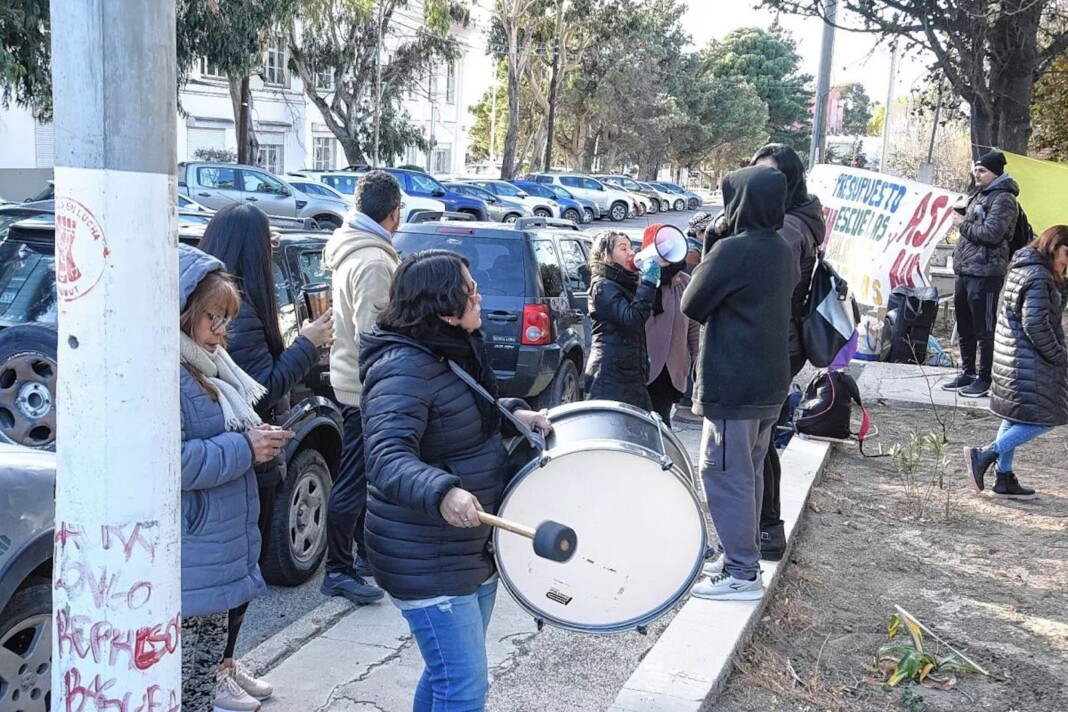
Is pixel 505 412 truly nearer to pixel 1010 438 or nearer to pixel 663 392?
pixel 663 392

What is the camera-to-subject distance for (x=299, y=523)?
5441 millimetres

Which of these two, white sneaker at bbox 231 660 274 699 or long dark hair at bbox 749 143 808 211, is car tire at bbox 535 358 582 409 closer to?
long dark hair at bbox 749 143 808 211

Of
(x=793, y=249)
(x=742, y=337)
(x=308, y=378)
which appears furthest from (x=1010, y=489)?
(x=308, y=378)

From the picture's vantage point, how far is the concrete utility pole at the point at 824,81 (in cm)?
1329

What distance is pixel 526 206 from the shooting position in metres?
33.6

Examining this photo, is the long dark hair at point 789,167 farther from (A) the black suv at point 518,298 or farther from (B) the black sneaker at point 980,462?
(A) the black suv at point 518,298

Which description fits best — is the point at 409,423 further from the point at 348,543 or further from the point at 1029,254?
the point at 1029,254

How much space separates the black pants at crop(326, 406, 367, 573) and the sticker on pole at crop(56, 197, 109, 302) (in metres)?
2.79

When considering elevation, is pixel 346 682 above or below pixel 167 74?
below

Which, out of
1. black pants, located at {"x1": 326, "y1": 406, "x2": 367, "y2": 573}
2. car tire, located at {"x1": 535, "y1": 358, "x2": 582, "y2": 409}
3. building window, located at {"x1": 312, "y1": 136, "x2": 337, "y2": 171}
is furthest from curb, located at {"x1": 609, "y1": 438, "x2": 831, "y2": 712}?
building window, located at {"x1": 312, "y1": 136, "x2": 337, "y2": 171}

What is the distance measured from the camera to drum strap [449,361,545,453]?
2983 mm

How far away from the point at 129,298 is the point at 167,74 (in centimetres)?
45

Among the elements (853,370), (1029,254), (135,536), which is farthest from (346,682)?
(853,370)

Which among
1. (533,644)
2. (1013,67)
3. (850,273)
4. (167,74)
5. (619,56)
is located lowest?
(533,644)
